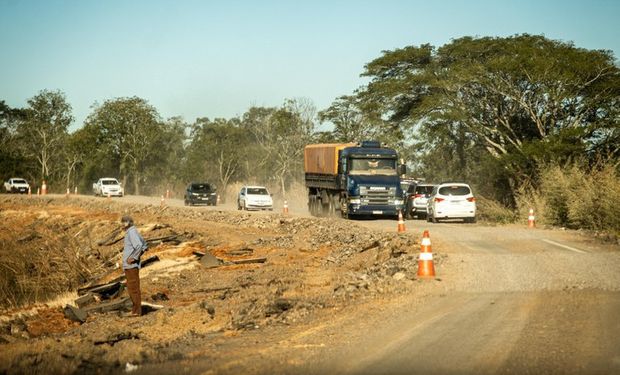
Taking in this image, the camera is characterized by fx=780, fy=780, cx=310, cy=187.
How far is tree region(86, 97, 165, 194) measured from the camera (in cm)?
8181

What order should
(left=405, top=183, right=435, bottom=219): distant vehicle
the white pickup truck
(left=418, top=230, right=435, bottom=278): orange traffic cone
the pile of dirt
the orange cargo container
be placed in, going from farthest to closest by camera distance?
the white pickup truck
(left=405, top=183, right=435, bottom=219): distant vehicle
the orange cargo container
(left=418, top=230, right=435, bottom=278): orange traffic cone
the pile of dirt

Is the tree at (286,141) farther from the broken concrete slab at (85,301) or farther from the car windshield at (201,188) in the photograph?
the broken concrete slab at (85,301)

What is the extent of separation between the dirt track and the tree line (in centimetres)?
1359

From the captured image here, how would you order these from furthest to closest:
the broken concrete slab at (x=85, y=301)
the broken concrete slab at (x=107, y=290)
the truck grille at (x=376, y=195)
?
1. the truck grille at (x=376, y=195)
2. the broken concrete slab at (x=107, y=290)
3. the broken concrete slab at (x=85, y=301)

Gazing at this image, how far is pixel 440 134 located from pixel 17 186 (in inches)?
1734

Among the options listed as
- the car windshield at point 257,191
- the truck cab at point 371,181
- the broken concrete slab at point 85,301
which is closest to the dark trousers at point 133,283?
the broken concrete slab at point 85,301

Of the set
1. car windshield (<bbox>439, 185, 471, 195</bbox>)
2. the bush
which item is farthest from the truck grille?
the bush

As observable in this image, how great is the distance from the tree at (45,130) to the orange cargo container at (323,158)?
4992cm

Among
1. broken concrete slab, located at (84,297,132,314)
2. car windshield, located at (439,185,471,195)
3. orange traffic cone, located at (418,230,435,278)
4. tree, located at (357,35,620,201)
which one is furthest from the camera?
tree, located at (357,35,620,201)

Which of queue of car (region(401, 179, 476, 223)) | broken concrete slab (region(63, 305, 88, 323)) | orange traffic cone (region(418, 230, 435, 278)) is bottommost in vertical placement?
broken concrete slab (region(63, 305, 88, 323))

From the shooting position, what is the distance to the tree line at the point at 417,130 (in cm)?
4138

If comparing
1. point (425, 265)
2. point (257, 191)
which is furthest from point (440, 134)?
point (425, 265)

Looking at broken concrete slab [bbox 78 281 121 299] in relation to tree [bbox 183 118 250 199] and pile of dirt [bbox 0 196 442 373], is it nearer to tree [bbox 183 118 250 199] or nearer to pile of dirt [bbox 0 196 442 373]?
pile of dirt [bbox 0 196 442 373]

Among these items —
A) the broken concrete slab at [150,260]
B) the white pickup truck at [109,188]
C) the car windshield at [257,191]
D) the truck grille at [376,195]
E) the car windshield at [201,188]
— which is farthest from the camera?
the white pickup truck at [109,188]
